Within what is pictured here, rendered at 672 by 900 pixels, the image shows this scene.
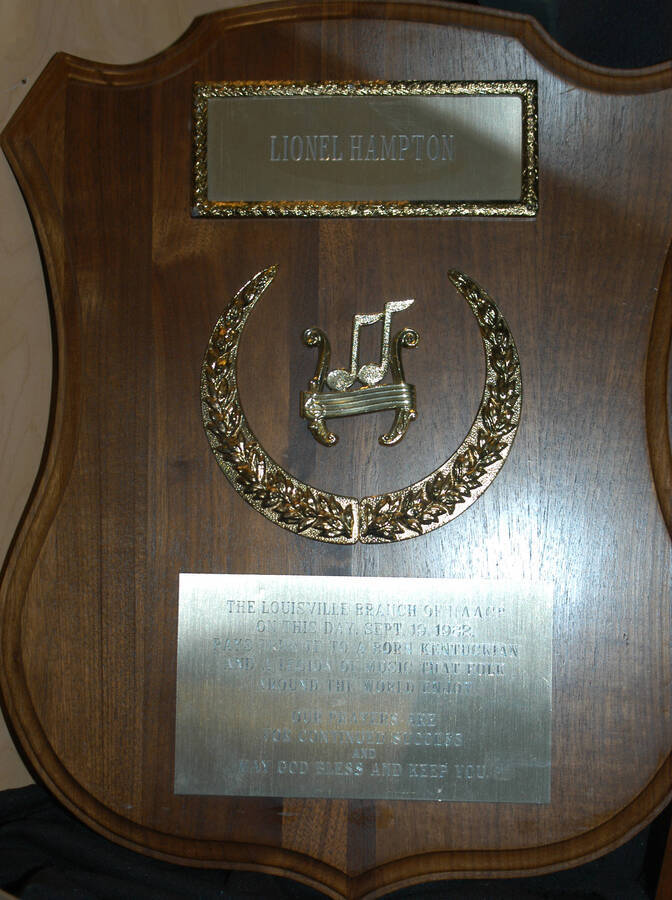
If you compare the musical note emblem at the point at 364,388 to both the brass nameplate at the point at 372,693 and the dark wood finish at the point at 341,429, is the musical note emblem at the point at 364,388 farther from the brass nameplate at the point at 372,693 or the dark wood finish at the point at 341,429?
the brass nameplate at the point at 372,693

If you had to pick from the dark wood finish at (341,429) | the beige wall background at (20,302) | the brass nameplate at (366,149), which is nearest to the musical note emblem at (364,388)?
the dark wood finish at (341,429)

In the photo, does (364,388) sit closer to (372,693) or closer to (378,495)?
(378,495)

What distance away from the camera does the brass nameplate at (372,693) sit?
117 cm

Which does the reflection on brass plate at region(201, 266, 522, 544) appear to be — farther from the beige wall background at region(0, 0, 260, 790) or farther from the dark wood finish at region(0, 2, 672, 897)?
the beige wall background at region(0, 0, 260, 790)

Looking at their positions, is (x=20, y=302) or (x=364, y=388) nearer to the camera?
(x=364, y=388)

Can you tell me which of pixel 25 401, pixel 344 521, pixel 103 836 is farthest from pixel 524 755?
pixel 25 401

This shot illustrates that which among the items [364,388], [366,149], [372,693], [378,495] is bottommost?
[372,693]

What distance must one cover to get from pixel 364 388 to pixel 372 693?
38 cm

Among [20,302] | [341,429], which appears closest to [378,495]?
[341,429]

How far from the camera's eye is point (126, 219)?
4.03ft

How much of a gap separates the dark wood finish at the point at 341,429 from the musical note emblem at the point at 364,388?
0.07 ft

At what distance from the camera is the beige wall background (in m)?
1.29

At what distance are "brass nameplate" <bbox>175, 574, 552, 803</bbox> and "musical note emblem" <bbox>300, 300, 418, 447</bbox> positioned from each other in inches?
7.8

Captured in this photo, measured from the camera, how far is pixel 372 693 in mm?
1175
